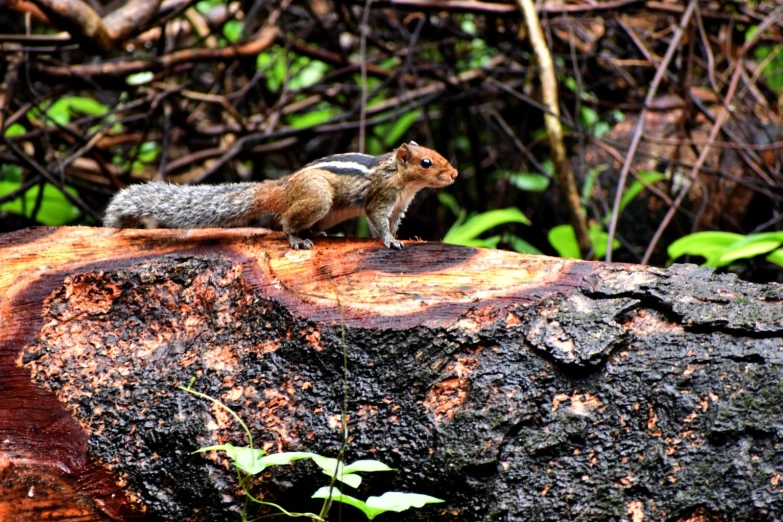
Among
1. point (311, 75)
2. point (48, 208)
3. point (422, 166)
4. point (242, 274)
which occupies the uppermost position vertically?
point (311, 75)

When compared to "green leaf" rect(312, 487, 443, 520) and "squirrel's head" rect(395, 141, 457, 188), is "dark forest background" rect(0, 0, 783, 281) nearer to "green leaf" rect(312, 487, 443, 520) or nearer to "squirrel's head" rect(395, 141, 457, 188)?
"squirrel's head" rect(395, 141, 457, 188)

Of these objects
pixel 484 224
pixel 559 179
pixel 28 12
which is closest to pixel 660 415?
pixel 484 224

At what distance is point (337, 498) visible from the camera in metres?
2.20

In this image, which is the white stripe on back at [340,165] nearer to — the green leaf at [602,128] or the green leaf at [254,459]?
the green leaf at [254,459]

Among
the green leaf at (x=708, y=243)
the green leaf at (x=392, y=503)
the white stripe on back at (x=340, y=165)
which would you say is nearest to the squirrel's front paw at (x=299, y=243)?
the white stripe on back at (x=340, y=165)

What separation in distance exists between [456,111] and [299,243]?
480 centimetres

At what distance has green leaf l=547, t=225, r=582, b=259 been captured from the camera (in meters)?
5.16

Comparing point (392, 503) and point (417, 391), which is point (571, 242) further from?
point (392, 503)

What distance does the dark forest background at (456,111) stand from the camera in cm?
545

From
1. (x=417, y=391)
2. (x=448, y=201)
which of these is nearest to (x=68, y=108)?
(x=448, y=201)

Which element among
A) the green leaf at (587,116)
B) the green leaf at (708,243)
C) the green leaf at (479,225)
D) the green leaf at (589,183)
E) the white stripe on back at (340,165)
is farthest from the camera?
the green leaf at (587,116)

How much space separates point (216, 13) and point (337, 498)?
647cm

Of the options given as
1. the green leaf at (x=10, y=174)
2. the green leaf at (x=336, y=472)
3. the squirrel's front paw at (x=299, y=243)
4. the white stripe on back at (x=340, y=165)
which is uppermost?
the white stripe on back at (x=340, y=165)

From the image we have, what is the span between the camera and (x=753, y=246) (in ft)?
13.0
